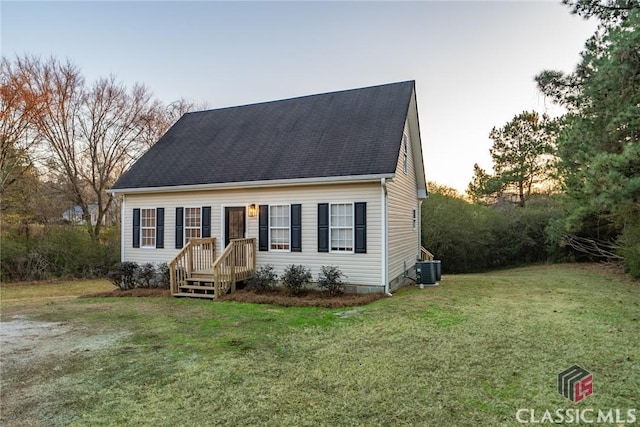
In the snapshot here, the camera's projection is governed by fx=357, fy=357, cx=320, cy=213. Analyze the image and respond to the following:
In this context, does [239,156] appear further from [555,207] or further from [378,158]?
[555,207]

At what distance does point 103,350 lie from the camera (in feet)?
17.7

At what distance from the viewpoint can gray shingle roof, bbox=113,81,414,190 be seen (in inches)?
394

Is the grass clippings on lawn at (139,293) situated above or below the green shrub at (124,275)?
below

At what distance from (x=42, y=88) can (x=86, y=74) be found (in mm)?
2142

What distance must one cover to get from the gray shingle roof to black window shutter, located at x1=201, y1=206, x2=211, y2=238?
0.86 meters

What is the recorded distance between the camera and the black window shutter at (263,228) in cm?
1045

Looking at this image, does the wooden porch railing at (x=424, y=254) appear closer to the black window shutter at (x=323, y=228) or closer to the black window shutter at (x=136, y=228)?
the black window shutter at (x=323, y=228)

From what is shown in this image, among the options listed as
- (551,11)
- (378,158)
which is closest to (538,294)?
(378,158)

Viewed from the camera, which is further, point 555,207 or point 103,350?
point 555,207

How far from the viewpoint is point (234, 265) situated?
32.1 ft

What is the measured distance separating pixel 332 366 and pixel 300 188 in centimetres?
626

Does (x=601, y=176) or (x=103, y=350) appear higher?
(x=601, y=176)

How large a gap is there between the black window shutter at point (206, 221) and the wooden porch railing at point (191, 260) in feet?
1.18

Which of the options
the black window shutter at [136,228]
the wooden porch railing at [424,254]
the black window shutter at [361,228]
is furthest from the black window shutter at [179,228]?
the wooden porch railing at [424,254]
